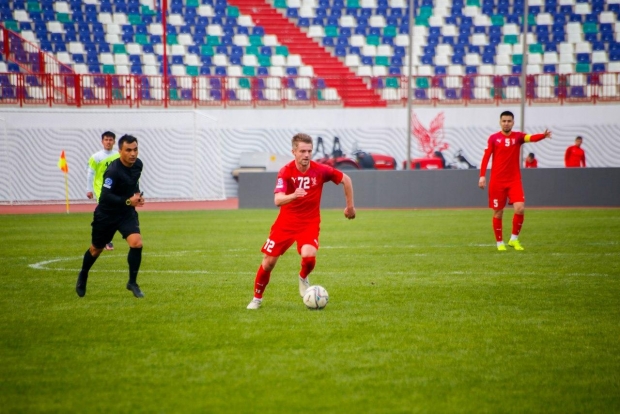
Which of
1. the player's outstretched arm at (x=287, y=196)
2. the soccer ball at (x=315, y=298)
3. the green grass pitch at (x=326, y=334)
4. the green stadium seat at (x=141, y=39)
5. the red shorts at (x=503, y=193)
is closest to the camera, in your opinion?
the green grass pitch at (x=326, y=334)

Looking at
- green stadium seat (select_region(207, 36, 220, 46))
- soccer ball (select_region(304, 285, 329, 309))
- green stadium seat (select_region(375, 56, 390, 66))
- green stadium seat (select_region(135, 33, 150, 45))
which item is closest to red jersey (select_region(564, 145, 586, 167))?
green stadium seat (select_region(375, 56, 390, 66))

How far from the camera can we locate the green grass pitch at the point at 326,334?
15.8ft

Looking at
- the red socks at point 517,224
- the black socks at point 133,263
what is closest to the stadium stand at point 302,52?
the red socks at point 517,224

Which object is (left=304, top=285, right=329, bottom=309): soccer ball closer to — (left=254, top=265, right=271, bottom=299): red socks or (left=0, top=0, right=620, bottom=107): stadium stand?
(left=254, top=265, right=271, bottom=299): red socks

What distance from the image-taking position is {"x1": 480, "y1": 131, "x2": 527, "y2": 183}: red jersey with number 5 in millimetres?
13297

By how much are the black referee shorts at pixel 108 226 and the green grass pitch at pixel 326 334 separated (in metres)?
0.65

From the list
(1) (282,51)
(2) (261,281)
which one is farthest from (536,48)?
(2) (261,281)

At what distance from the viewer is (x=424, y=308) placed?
7.67m

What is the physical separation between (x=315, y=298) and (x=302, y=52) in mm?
27752

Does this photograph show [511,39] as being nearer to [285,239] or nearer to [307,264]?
[307,264]

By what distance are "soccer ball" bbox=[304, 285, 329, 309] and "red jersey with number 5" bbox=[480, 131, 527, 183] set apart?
660 cm

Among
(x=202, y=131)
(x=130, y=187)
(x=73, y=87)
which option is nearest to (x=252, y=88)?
Answer: (x=202, y=131)

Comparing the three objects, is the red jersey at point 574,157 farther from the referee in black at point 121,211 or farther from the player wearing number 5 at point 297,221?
the referee in black at point 121,211

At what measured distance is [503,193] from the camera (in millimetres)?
13398
